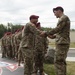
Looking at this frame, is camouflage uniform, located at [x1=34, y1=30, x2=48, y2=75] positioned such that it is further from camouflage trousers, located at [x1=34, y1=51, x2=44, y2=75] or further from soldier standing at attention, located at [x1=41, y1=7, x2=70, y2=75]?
soldier standing at attention, located at [x1=41, y1=7, x2=70, y2=75]

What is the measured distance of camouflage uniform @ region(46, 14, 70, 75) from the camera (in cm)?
833

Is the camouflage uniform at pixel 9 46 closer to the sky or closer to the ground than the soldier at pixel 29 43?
closer to the ground

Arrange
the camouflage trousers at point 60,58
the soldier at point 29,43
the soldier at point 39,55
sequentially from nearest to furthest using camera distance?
1. the camouflage trousers at point 60,58
2. the soldier at point 29,43
3. the soldier at point 39,55

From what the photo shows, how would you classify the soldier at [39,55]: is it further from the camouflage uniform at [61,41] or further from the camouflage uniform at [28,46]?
the camouflage uniform at [61,41]

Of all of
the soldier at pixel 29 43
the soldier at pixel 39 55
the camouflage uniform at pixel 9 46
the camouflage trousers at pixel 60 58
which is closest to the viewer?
the camouflage trousers at pixel 60 58

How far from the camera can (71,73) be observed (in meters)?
12.0

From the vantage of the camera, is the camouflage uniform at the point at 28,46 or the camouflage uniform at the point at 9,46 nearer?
the camouflage uniform at the point at 28,46

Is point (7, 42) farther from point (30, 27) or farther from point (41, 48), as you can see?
point (30, 27)

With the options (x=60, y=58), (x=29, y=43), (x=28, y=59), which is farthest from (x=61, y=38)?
(x=28, y=59)

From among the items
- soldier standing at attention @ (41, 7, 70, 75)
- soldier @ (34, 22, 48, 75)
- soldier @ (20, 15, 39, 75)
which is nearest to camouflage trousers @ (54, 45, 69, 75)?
soldier standing at attention @ (41, 7, 70, 75)

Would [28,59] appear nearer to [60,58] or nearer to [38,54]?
[38,54]

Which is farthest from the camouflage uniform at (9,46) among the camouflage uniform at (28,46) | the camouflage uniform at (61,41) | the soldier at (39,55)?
the camouflage uniform at (61,41)

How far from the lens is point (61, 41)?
832 cm

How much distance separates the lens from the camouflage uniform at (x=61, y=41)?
8.33 meters
